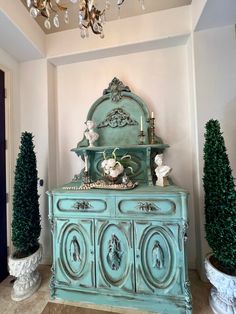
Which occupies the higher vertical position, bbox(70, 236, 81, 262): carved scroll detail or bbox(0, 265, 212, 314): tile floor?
bbox(70, 236, 81, 262): carved scroll detail

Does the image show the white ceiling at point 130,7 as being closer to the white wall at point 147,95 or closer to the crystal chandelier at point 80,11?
the white wall at point 147,95

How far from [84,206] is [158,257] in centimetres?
75

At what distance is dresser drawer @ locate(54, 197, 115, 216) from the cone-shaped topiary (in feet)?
2.74

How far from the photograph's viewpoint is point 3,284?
190cm

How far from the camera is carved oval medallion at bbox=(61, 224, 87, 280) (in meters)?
1.65

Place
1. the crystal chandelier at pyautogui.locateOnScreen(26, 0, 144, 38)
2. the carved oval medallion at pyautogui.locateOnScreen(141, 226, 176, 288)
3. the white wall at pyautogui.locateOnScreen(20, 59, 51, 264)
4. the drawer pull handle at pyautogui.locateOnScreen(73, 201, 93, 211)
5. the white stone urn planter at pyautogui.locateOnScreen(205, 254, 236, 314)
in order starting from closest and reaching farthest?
the crystal chandelier at pyautogui.locateOnScreen(26, 0, 144, 38) → the white stone urn planter at pyautogui.locateOnScreen(205, 254, 236, 314) → the carved oval medallion at pyautogui.locateOnScreen(141, 226, 176, 288) → the drawer pull handle at pyautogui.locateOnScreen(73, 201, 93, 211) → the white wall at pyautogui.locateOnScreen(20, 59, 51, 264)

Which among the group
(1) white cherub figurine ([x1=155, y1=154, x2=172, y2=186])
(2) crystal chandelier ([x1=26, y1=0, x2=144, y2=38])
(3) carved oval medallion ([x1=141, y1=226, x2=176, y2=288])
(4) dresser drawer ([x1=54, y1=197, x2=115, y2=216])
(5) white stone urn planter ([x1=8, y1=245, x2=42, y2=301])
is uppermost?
(2) crystal chandelier ([x1=26, y1=0, x2=144, y2=38])

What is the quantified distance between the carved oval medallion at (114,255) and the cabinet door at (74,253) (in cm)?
10

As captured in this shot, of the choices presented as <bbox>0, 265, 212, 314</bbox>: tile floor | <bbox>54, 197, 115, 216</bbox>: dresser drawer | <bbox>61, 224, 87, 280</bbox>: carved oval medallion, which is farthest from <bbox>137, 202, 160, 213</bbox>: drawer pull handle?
<bbox>0, 265, 212, 314</bbox>: tile floor

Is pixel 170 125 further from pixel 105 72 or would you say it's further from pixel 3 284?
pixel 3 284

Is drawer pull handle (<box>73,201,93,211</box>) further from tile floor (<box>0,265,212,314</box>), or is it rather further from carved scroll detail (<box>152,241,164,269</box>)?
tile floor (<box>0,265,212,314</box>)

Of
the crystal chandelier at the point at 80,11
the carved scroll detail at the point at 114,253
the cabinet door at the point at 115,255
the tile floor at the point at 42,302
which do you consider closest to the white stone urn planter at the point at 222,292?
the tile floor at the point at 42,302

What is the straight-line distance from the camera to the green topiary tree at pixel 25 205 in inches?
69.8

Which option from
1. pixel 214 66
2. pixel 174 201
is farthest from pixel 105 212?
pixel 214 66
